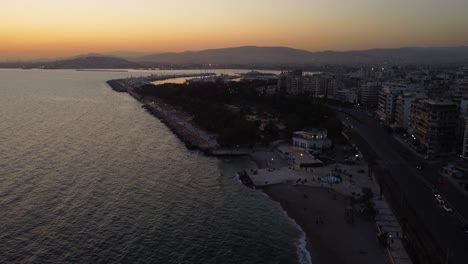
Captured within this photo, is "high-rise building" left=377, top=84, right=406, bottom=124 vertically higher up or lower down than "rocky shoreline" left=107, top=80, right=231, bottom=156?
higher up

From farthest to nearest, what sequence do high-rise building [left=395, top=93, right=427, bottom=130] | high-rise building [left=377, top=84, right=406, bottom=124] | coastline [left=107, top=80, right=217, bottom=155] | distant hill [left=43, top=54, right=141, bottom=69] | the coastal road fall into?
distant hill [left=43, top=54, right=141, bottom=69]
high-rise building [left=377, top=84, right=406, bottom=124]
high-rise building [left=395, top=93, right=427, bottom=130]
coastline [left=107, top=80, right=217, bottom=155]
the coastal road

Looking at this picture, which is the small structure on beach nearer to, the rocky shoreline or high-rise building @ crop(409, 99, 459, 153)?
the rocky shoreline

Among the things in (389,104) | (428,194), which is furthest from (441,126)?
(389,104)

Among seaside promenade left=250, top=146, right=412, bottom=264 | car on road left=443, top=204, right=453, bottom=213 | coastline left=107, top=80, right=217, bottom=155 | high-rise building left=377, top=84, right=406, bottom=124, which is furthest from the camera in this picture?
high-rise building left=377, top=84, right=406, bottom=124

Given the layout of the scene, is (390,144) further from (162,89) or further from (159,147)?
(162,89)

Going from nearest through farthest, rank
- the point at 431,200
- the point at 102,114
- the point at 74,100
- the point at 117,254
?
the point at 117,254
the point at 431,200
the point at 102,114
the point at 74,100

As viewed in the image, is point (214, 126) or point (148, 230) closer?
point (148, 230)

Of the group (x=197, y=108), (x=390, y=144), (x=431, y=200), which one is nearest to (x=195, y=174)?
(x=431, y=200)

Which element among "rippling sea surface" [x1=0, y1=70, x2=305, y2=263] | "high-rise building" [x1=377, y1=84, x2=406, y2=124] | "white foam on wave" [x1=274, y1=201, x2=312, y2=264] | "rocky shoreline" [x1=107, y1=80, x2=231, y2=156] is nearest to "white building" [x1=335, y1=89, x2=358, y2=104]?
"high-rise building" [x1=377, y1=84, x2=406, y2=124]
